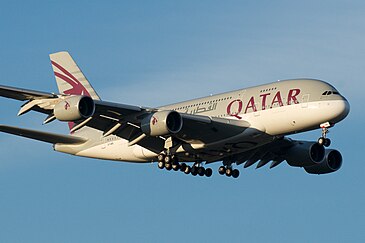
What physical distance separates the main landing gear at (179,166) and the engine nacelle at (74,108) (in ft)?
22.7

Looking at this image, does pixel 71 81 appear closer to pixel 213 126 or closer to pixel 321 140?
pixel 213 126

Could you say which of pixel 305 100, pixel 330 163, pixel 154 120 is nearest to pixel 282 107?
pixel 305 100

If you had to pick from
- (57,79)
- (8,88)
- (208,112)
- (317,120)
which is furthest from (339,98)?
(57,79)

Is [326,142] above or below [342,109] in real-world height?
below

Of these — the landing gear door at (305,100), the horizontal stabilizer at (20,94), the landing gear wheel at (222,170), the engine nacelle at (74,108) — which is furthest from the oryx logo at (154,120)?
the landing gear wheel at (222,170)

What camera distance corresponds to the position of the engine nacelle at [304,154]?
233 ft

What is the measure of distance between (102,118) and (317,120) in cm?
1222

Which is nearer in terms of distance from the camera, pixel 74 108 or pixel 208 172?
pixel 74 108

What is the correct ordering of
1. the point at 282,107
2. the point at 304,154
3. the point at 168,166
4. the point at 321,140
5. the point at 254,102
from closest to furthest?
1. the point at 282,107
2. the point at 321,140
3. the point at 254,102
4. the point at 168,166
5. the point at 304,154

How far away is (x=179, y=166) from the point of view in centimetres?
6788

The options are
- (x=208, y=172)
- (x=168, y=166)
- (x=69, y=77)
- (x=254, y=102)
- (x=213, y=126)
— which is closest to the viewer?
(x=213, y=126)

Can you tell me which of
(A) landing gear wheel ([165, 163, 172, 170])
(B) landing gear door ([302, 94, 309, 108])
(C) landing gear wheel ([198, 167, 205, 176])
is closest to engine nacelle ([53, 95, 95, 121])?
(A) landing gear wheel ([165, 163, 172, 170])

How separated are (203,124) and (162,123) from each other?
2.70m

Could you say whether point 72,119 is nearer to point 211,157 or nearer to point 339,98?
point 211,157
